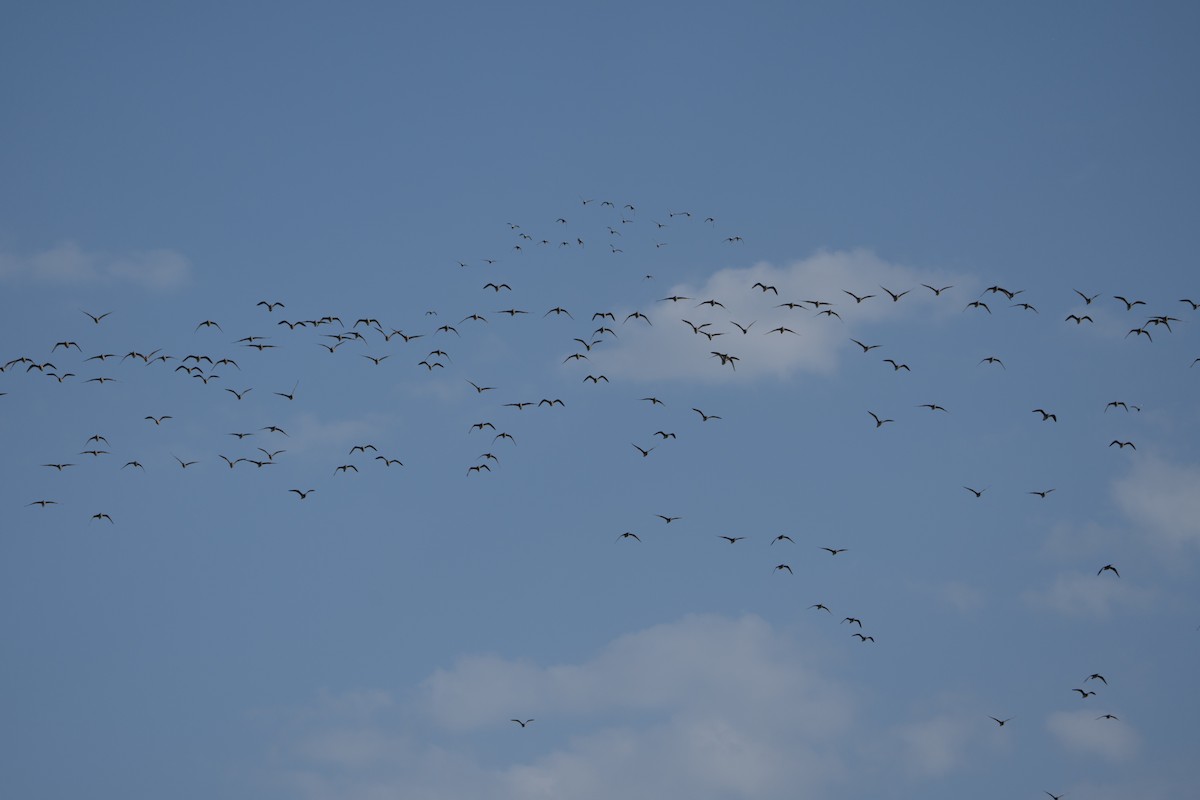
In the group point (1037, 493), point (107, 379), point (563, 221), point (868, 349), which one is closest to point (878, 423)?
point (868, 349)

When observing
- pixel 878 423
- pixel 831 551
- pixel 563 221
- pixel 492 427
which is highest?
pixel 563 221

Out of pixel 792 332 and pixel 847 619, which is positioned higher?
pixel 792 332

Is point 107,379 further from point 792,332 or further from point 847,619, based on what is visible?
point 847,619

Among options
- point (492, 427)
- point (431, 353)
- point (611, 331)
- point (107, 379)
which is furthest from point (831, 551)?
point (107, 379)

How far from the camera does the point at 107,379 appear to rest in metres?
87.7

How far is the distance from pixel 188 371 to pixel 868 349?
44.7m

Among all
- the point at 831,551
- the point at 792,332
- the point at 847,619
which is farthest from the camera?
the point at 847,619

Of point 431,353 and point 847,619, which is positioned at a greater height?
point 431,353

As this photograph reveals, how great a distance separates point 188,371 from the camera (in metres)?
87.2

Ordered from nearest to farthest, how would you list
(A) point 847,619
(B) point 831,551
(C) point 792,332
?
(C) point 792,332 → (B) point 831,551 → (A) point 847,619

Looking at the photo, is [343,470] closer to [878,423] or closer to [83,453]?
[83,453]

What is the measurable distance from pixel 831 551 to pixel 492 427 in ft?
85.9

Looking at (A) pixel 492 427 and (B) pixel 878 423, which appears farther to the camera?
(A) pixel 492 427

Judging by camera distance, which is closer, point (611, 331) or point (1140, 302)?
point (1140, 302)
